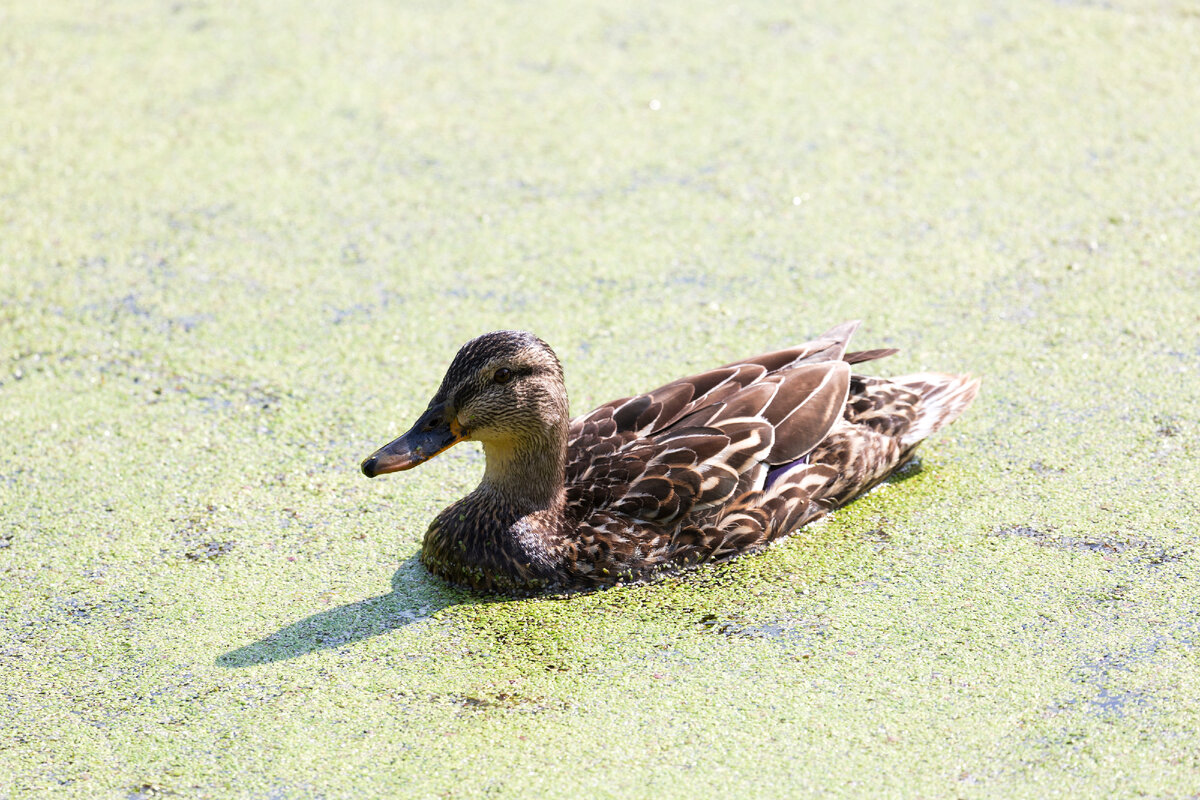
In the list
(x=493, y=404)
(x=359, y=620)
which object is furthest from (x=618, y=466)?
(x=359, y=620)

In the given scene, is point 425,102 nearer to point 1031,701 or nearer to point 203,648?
point 203,648

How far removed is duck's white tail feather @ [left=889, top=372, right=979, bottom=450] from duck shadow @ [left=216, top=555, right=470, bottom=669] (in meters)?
1.45

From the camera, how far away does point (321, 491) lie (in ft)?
13.4

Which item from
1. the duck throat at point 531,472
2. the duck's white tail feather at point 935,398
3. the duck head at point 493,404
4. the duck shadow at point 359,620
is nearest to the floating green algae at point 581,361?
the duck shadow at point 359,620

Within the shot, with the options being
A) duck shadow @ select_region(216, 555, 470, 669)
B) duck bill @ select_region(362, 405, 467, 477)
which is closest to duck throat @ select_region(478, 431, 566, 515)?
duck bill @ select_region(362, 405, 467, 477)

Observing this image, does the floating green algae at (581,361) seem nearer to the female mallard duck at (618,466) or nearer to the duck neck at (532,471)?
the female mallard duck at (618,466)

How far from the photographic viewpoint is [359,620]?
11.5 ft

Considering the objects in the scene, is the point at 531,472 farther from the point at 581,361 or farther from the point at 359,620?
the point at 581,361

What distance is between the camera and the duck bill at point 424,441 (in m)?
3.51

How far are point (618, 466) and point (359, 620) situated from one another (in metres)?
0.82

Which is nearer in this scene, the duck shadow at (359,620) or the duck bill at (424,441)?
the duck shadow at (359,620)

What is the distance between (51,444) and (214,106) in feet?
8.62

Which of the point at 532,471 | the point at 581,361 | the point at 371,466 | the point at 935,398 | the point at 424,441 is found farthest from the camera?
the point at 581,361

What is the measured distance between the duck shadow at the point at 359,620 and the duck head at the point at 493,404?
1.19 ft
